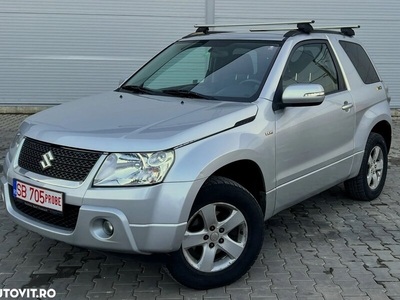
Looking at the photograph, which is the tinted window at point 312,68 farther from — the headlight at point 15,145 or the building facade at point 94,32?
the building facade at point 94,32

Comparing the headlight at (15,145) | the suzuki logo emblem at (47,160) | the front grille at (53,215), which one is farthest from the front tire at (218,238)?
the headlight at (15,145)

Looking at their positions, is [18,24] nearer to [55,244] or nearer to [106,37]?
[106,37]

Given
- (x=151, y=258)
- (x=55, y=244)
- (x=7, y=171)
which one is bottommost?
(x=55, y=244)

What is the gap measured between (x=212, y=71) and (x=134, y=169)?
1503 mm

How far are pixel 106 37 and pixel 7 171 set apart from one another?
7.88 metres

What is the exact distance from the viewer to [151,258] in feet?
10.2

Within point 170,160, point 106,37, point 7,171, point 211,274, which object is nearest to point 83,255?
point 7,171

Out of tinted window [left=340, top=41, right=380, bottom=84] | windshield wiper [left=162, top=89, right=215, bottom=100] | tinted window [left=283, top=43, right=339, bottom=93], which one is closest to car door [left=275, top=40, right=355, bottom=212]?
tinted window [left=283, top=43, right=339, bottom=93]

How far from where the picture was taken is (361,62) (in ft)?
16.9

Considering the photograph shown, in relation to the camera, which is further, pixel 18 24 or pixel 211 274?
pixel 18 24

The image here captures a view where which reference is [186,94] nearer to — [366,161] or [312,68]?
[312,68]

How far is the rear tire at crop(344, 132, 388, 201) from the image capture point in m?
5.13

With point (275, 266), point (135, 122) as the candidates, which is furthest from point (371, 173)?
point (135, 122)

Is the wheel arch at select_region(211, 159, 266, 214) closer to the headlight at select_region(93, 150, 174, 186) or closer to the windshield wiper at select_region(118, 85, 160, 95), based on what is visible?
the headlight at select_region(93, 150, 174, 186)
